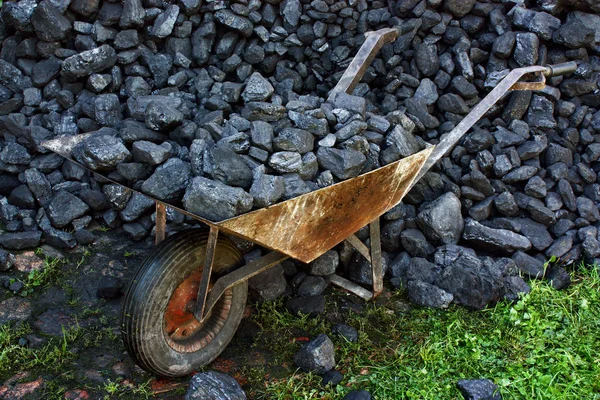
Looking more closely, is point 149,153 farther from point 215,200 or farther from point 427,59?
point 427,59

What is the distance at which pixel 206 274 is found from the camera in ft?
9.66

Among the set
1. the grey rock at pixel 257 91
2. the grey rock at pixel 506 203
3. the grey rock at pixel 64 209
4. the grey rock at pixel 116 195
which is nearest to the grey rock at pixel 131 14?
the grey rock at pixel 116 195

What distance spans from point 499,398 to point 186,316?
1.70 meters

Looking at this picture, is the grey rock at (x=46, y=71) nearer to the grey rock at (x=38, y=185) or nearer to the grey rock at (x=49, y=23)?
the grey rock at (x=49, y=23)

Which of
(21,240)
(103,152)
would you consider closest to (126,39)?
(21,240)

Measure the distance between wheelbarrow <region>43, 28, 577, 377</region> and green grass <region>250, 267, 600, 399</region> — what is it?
42 cm

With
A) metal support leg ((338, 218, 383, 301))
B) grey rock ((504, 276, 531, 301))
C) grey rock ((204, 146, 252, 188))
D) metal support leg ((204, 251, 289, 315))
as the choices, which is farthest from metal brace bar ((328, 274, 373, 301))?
grey rock ((204, 146, 252, 188))

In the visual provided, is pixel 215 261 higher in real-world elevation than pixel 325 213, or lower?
lower

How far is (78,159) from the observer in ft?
9.78

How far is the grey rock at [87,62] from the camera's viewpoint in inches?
167

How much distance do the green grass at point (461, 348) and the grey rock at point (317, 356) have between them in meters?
0.05

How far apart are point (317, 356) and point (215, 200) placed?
3.76ft

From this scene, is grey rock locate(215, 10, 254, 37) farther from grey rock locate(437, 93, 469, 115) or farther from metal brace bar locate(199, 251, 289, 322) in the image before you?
metal brace bar locate(199, 251, 289, 322)

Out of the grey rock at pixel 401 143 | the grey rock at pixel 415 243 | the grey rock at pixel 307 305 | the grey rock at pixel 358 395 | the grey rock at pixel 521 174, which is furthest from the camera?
the grey rock at pixel 521 174
